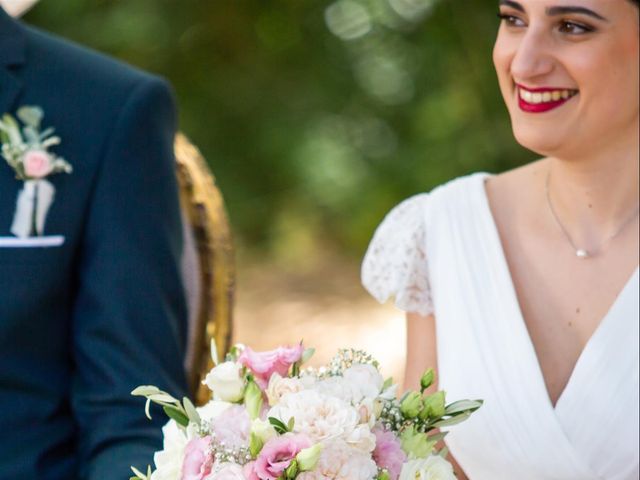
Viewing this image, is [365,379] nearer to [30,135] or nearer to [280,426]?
[280,426]

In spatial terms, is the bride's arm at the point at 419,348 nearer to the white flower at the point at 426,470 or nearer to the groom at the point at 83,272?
the groom at the point at 83,272

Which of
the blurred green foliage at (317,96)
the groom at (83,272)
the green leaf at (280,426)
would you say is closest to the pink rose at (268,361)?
the green leaf at (280,426)

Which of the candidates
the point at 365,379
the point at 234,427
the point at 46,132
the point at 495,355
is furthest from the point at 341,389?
the point at 46,132

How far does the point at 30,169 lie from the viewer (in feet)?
6.72

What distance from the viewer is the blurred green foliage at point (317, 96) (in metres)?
4.52

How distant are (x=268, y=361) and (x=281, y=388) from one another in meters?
0.05

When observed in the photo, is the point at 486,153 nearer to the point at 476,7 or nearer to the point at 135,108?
the point at 476,7

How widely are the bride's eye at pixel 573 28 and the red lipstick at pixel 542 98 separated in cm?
9

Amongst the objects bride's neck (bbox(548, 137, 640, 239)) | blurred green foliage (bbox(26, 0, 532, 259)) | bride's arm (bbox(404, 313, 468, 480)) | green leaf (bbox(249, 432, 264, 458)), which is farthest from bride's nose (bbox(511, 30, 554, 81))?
blurred green foliage (bbox(26, 0, 532, 259))

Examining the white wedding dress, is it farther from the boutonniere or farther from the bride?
the boutonniere

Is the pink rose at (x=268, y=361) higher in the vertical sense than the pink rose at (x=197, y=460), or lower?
higher

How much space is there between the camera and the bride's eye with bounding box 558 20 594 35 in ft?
6.52

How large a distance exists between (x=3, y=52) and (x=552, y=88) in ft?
3.03

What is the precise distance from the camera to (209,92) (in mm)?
5004
